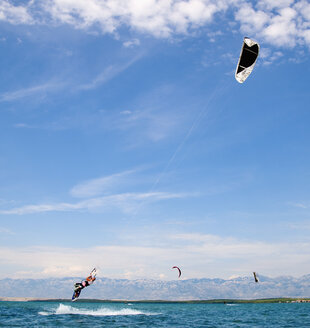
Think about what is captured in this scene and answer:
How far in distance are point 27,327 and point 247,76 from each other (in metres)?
34.7

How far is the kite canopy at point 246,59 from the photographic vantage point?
17.5 m

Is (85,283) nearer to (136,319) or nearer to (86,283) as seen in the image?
(86,283)

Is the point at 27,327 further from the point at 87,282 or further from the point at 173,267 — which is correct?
the point at 173,267

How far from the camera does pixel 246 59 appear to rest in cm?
1805

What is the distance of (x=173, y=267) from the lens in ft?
105

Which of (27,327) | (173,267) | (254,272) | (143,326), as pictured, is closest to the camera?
(254,272)

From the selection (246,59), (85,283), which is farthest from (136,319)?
(246,59)

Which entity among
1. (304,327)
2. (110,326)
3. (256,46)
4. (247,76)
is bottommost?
(304,327)

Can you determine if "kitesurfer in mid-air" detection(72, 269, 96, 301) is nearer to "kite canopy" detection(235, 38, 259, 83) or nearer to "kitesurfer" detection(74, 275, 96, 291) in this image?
"kitesurfer" detection(74, 275, 96, 291)

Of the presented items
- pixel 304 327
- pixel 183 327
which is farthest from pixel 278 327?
pixel 183 327

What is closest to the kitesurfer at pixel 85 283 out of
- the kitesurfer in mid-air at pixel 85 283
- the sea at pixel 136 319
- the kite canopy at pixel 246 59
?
the kitesurfer in mid-air at pixel 85 283

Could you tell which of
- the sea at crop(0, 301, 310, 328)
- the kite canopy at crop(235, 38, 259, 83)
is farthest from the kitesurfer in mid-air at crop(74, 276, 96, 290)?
the kite canopy at crop(235, 38, 259, 83)

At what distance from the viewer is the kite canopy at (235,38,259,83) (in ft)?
57.4

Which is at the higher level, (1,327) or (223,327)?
(1,327)
